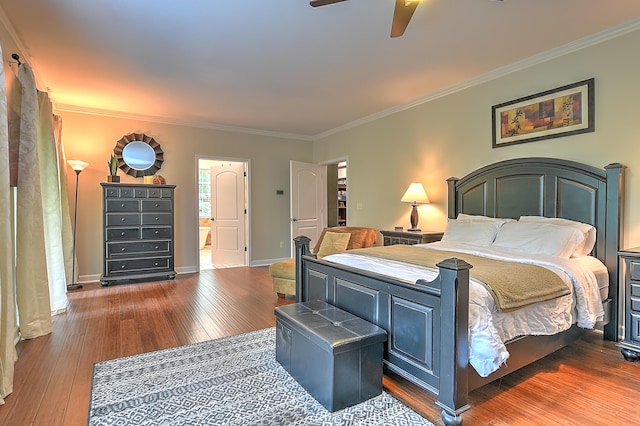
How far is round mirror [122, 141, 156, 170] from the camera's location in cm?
542

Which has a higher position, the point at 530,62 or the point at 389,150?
the point at 530,62

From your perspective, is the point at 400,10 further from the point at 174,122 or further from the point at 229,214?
the point at 229,214

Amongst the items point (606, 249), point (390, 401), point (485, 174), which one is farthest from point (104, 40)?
point (606, 249)

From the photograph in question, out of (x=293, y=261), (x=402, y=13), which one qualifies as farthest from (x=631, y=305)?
(x=293, y=261)

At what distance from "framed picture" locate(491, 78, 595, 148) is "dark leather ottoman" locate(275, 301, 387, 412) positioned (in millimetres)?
2728

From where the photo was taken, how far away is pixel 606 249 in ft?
9.35

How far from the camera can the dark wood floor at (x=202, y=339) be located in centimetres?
184

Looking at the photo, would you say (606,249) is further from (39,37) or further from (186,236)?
(186,236)

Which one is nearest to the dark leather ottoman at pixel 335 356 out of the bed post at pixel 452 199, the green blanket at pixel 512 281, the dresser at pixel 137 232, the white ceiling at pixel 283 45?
the green blanket at pixel 512 281

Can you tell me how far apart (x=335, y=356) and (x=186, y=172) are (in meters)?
4.96

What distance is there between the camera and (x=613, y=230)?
9.21 feet

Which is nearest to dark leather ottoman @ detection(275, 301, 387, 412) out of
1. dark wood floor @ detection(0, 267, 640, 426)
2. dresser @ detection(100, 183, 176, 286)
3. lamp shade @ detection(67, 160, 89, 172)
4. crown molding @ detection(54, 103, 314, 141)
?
dark wood floor @ detection(0, 267, 640, 426)

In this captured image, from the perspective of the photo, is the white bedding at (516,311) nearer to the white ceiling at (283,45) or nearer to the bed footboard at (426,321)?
the bed footboard at (426,321)

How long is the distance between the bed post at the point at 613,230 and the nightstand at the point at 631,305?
249 mm
